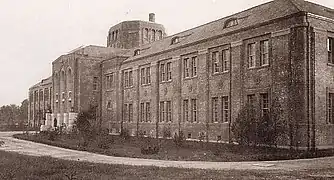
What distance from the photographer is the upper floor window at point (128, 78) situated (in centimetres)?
4291

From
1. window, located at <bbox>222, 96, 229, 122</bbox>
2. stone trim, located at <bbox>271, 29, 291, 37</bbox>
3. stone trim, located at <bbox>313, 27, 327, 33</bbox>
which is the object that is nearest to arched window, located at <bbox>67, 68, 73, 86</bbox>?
window, located at <bbox>222, 96, 229, 122</bbox>

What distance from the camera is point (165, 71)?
36406 millimetres

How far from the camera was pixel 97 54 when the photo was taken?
5072 cm

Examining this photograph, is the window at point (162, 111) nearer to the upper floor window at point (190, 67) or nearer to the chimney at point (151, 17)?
the upper floor window at point (190, 67)

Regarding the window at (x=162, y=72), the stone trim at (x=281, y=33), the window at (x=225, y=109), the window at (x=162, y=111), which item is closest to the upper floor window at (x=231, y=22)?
the stone trim at (x=281, y=33)

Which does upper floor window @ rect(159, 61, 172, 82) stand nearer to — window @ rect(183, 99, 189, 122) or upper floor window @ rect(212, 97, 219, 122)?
window @ rect(183, 99, 189, 122)

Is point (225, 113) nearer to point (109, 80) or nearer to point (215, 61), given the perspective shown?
point (215, 61)

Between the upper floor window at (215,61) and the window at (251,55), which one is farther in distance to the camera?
the upper floor window at (215,61)

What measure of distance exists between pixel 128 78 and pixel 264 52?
2101cm

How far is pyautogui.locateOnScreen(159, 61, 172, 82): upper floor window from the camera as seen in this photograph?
3600 centimetres

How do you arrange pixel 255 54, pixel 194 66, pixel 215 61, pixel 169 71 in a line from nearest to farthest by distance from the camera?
1. pixel 255 54
2. pixel 215 61
3. pixel 194 66
4. pixel 169 71

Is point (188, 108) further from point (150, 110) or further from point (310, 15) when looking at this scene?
point (310, 15)

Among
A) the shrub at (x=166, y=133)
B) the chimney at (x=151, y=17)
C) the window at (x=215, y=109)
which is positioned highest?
the chimney at (x=151, y=17)

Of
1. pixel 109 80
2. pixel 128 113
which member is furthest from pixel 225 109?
pixel 109 80
